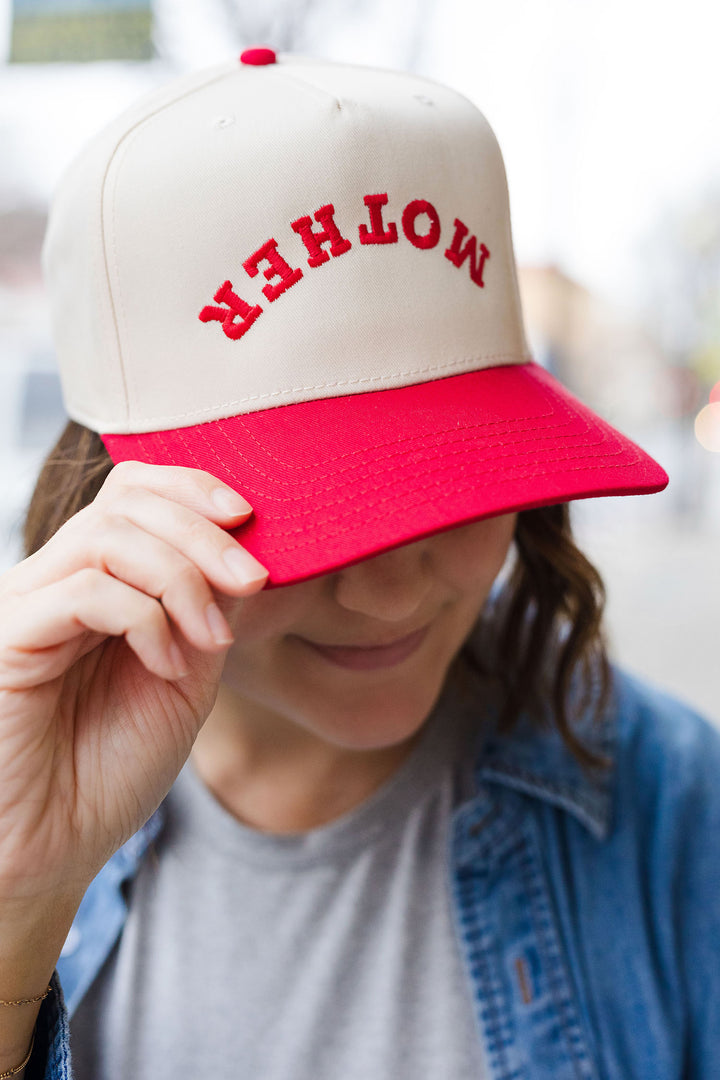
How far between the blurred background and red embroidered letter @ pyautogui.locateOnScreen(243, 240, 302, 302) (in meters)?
0.71

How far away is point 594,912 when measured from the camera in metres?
0.84

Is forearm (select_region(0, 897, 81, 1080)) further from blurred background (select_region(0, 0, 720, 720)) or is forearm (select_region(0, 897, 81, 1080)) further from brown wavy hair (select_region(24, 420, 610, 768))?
blurred background (select_region(0, 0, 720, 720))

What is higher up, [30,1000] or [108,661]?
[108,661]

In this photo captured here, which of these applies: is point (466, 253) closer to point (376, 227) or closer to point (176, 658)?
point (376, 227)

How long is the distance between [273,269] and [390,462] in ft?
0.51

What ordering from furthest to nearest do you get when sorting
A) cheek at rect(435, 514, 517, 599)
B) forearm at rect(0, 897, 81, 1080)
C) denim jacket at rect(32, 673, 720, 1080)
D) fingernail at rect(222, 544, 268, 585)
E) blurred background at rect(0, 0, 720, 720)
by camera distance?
blurred background at rect(0, 0, 720, 720) → denim jacket at rect(32, 673, 720, 1080) → cheek at rect(435, 514, 517, 599) → forearm at rect(0, 897, 81, 1080) → fingernail at rect(222, 544, 268, 585)

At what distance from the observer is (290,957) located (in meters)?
0.81

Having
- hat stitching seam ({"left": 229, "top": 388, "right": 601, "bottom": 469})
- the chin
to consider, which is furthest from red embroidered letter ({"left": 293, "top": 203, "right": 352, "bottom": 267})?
the chin

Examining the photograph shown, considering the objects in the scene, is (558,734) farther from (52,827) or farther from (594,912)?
(52,827)

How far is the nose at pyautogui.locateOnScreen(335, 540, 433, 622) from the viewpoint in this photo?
65 centimetres

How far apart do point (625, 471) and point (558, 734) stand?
434 mm

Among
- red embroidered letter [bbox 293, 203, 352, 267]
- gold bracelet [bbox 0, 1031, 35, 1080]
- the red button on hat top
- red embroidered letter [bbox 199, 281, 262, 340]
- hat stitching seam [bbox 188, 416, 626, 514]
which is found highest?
the red button on hat top

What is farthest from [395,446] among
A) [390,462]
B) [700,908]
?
[700,908]

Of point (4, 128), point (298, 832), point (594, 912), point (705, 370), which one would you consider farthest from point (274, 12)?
point (594, 912)
